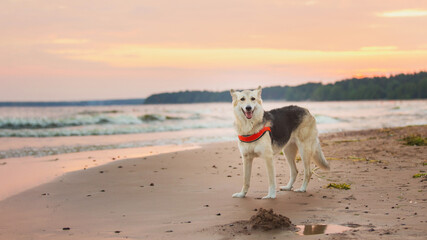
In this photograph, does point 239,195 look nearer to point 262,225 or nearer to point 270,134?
point 270,134

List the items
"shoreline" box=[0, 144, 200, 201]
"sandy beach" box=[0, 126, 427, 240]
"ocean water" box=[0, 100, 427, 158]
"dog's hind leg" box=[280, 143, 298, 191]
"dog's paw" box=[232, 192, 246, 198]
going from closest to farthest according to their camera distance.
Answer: "sandy beach" box=[0, 126, 427, 240], "dog's paw" box=[232, 192, 246, 198], "dog's hind leg" box=[280, 143, 298, 191], "shoreline" box=[0, 144, 200, 201], "ocean water" box=[0, 100, 427, 158]

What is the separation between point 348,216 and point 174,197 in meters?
2.86

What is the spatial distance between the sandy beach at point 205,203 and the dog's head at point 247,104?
4.51 ft

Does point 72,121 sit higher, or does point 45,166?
point 72,121

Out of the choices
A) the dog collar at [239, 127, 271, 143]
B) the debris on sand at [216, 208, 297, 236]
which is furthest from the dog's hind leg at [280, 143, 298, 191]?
the debris on sand at [216, 208, 297, 236]

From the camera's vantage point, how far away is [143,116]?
35781 mm

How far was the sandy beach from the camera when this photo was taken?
488 cm

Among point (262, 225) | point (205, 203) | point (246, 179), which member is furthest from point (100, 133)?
point (262, 225)

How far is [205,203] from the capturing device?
6.38 m

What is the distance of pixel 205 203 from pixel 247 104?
5.46 ft

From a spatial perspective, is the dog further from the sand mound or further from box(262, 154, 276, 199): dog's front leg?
the sand mound

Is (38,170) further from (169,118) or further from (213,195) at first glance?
(169,118)

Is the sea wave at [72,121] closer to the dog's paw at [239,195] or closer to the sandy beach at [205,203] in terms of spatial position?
the sandy beach at [205,203]

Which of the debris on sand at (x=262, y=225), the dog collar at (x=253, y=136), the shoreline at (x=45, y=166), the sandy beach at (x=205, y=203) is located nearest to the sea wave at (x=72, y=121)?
the shoreline at (x=45, y=166)
